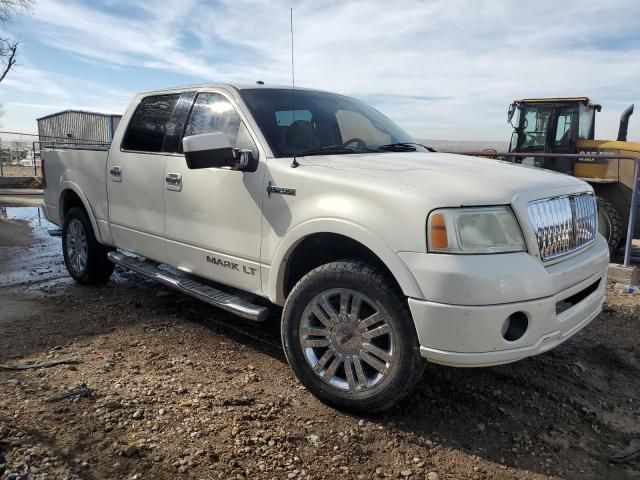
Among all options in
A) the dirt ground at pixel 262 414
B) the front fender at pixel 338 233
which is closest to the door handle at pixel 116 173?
the dirt ground at pixel 262 414

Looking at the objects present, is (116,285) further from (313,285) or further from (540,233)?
(540,233)

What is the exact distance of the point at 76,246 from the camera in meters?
5.65

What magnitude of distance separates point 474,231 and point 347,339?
3.05 ft

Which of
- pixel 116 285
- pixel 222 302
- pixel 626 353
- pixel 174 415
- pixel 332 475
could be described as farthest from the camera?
pixel 116 285

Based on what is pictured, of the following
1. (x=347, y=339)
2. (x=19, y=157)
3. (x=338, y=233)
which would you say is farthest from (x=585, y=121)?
(x=19, y=157)

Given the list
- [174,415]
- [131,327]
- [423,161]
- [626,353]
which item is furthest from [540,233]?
[131,327]

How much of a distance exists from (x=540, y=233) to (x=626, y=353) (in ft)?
6.23

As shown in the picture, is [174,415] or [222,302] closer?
[174,415]

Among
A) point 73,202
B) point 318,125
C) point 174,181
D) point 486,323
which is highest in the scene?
point 318,125

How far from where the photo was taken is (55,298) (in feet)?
16.9

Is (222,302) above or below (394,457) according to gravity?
Result: above

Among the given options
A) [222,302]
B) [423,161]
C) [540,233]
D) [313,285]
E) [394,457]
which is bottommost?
[394,457]

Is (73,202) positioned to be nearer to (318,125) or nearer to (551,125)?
(318,125)

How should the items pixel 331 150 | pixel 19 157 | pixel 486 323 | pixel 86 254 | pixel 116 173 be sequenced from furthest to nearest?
pixel 19 157, pixel 86 254, pixel 116 173, pixel 331 150, pixel 486 323
